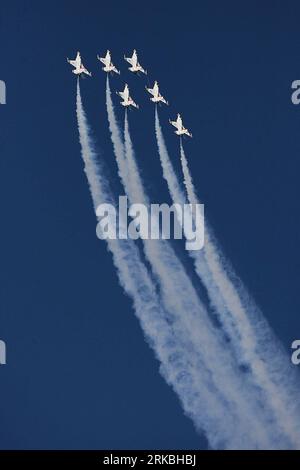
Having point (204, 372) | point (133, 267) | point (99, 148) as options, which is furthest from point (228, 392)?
point (99, 148)

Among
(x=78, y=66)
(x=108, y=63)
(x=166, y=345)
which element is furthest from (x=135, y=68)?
(x=166, y=345)

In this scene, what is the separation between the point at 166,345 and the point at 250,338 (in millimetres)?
4195

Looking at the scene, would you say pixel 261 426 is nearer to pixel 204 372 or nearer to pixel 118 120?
pixel 204 372

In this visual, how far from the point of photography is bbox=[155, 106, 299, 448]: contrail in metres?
89.1

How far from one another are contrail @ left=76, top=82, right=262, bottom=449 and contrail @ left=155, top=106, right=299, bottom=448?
85.6 inches

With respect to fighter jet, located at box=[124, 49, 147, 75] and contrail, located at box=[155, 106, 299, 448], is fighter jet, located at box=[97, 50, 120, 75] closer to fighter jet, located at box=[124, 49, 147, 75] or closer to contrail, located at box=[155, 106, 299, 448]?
fighter jet, located at box=[124, 49, 147, 75]

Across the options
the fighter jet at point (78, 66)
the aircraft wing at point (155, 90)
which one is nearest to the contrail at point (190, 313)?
the aircraft wing at point (155, 90)

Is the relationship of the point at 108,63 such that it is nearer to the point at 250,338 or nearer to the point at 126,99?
the point at 126,99

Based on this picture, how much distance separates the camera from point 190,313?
90812mm

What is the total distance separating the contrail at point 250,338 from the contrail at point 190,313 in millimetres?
738

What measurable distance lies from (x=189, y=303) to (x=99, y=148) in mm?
9566

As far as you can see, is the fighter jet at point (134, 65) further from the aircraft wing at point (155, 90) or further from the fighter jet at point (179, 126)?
the fighter jet at point (179, 126)
